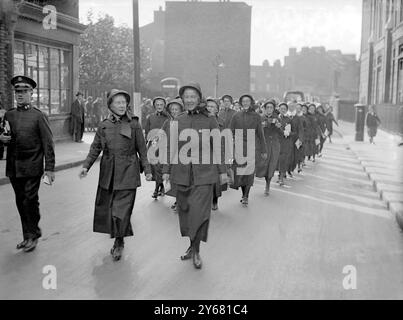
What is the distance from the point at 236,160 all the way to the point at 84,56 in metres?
34.6

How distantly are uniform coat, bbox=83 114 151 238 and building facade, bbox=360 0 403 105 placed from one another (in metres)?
22.4

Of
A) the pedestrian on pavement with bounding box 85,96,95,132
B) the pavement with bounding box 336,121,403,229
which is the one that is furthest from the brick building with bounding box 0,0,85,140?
the pavement with bounding box 336,121,403,229

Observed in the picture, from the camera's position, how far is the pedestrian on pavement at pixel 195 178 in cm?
565

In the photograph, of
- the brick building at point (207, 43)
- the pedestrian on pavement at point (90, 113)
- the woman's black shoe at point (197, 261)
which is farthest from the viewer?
the brick building at point (207, 43)

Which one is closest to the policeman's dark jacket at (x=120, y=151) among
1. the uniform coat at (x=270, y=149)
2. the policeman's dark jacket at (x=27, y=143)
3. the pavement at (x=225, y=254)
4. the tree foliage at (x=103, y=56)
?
the policeman's dark jacket at (x=27, y=143)

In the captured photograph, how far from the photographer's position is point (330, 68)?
73.2 meters

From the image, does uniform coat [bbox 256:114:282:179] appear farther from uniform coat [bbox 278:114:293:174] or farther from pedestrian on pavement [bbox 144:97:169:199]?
pedestrian on pavement [bbox 144:97:169:199]

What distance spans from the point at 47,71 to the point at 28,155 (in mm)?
14272

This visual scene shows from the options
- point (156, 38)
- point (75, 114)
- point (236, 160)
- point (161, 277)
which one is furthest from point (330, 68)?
point (161, 277)

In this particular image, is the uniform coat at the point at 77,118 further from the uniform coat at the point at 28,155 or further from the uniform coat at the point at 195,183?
the uniform coat at the point at 195,183

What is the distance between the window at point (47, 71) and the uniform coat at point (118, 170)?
12383 mm

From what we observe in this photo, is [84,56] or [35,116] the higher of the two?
[84,56]

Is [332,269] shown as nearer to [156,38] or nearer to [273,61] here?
[156,38]

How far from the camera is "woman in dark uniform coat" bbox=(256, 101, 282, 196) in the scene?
1032 cm
